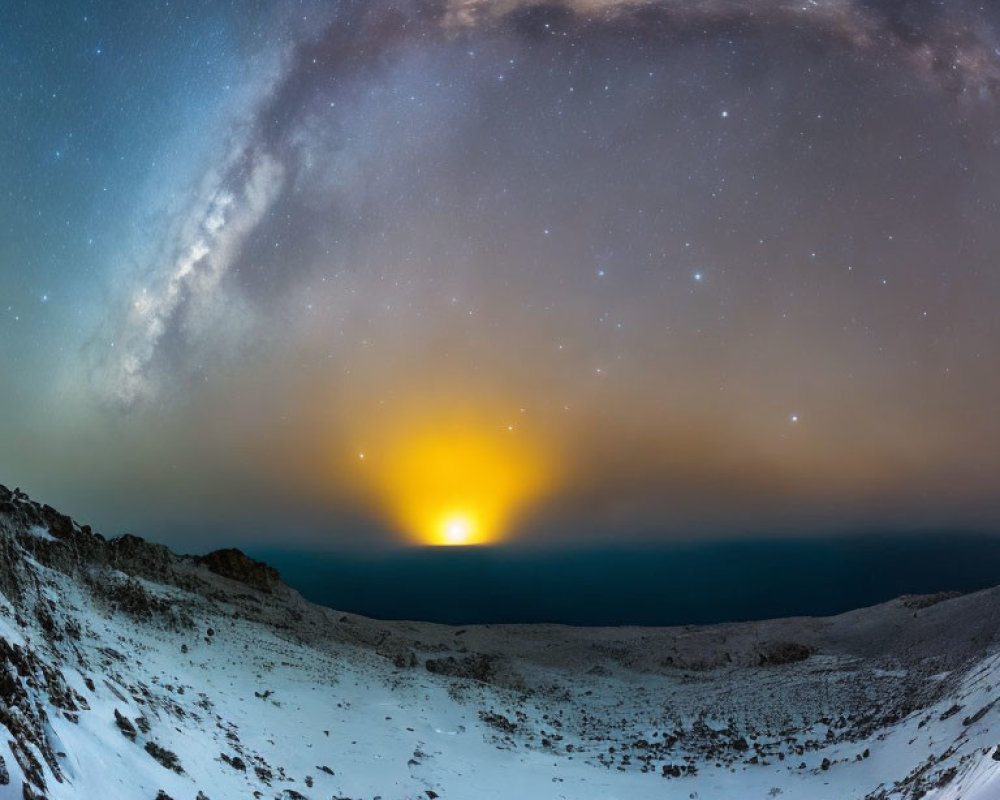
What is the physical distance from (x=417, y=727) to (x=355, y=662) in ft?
25.2

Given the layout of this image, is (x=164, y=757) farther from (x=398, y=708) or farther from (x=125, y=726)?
(x=398, y=708)

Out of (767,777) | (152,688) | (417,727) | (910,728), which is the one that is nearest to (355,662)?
(417,727)

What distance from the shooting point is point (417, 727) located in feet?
56.4

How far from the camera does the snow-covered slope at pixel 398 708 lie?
9227 mm

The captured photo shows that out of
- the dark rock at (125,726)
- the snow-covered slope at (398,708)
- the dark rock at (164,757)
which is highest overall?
the snow-covered slope at (398,708)

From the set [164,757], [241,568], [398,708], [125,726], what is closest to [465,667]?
[398,708]

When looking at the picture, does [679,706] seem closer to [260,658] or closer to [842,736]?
[842,736]

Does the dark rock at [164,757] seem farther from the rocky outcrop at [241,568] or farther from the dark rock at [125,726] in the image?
the rocky outcrop at [241,568]

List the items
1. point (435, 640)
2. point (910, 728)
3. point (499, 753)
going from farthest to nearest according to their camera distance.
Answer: point (435, 640) < point (499, 753) < point (910, 728)

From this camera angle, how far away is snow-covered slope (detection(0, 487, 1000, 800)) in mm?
9227

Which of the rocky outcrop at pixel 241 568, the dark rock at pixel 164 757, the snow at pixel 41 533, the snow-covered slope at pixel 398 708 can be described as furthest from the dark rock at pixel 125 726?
the rocky outcrop at pixel 241 568

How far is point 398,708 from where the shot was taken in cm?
1864

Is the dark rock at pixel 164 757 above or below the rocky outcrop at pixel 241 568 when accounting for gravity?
below

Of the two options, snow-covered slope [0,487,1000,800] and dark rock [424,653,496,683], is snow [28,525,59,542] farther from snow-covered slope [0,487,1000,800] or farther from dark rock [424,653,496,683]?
dark rock [424,653,496,683]
